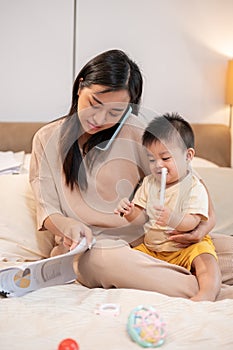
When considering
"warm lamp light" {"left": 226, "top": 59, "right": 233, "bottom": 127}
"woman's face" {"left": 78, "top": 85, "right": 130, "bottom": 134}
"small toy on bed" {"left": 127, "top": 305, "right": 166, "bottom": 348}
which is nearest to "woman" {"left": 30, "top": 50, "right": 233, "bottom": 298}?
"woman's face" {"left": 78, "top": 85, "right": 130, "bottom": 134}

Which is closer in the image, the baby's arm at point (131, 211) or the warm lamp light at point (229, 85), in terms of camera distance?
the baby's arm at point (131, 211)

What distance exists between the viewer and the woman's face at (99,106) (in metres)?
1.48

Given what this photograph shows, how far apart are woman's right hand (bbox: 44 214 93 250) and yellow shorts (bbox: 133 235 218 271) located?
21cm

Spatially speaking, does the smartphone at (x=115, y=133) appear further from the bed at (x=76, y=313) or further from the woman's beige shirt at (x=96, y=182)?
the bed at (x=76, y=313)

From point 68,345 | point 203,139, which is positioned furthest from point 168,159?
point 203,139

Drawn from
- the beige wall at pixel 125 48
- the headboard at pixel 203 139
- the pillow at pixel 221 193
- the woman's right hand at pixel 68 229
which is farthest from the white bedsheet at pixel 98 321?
the beige wall at pixel 125 48

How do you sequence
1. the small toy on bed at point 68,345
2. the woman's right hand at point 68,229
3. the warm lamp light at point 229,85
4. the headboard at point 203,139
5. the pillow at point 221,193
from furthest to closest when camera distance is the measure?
the warm lamp light at point 229,85, the headboard at point 203,139, the pillow at point 221,193, the woman's right hand at point 68,229, the small toy on bed at point 68,345

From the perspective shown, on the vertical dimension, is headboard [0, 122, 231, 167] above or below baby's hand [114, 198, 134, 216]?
below

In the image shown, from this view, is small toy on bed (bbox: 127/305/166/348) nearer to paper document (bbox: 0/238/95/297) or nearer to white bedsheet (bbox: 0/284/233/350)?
white bedsheet (bbox: 0/284/233/350)

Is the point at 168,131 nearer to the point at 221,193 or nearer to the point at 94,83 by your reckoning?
the point at 94,83

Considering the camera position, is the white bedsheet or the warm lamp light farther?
the warm lamp light

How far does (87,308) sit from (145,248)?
42 cm

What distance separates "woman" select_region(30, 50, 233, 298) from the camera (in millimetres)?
1488

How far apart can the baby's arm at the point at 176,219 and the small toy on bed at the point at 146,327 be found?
381mm
